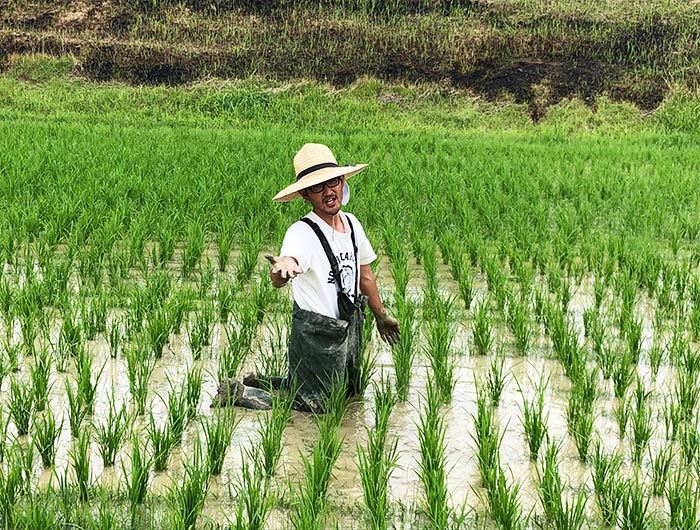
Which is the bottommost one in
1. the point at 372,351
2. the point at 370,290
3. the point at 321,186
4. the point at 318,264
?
the point at 372,351

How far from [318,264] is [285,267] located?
0.91ft

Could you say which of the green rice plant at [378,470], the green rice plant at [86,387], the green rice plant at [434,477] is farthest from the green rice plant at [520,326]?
the green rice plant at [86,387]

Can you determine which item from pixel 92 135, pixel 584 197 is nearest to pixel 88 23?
pixel 92 135

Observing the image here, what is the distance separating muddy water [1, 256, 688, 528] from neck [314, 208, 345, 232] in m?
0.54

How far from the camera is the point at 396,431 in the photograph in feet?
9.64

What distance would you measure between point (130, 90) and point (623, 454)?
15482mm

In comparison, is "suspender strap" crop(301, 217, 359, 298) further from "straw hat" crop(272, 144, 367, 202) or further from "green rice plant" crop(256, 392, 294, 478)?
"green rice plant" crop(256, 392, 294, 478)

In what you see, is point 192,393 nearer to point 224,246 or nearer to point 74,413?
point 74,413

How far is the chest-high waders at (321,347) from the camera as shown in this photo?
296cm

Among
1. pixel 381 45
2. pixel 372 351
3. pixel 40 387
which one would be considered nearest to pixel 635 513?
pixel 372 351

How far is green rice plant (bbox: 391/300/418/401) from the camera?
3.24m

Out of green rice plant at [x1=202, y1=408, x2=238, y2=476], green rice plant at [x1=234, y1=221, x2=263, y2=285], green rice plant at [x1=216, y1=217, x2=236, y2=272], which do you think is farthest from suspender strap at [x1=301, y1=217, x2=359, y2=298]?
green rice plant at [x1=216, y1=217, x2=236, y2=272]

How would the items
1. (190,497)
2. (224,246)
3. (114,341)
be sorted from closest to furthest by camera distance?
(190,497)
(114,341)
(224,246)

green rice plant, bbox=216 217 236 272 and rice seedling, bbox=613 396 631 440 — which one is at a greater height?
green rice plant, bbox=216 217 236 272
